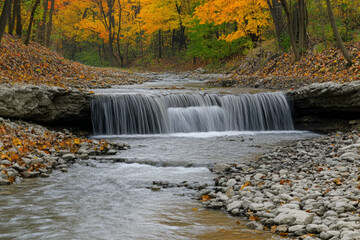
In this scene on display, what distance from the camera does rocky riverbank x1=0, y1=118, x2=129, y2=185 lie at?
7125 mm

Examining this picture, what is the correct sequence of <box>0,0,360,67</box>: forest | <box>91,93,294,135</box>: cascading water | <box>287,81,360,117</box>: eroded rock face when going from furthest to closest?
<box>0,0,360,67</box>: forest
<box>91,93,294,135</box>: cascading water
<box>287,81,360,117</box>: eroded rock face

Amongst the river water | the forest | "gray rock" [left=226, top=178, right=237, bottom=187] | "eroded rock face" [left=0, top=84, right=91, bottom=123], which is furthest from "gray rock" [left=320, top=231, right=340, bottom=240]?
the forest

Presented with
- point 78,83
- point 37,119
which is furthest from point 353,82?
point 78,83

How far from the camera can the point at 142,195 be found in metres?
6.29

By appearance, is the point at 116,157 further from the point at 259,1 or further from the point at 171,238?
the point at 259,1

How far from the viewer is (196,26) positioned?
31516 millimetres

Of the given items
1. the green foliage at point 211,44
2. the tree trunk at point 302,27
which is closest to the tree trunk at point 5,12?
the tree trunk at point 302,27

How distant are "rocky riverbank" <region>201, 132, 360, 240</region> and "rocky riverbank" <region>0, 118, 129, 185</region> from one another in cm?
348

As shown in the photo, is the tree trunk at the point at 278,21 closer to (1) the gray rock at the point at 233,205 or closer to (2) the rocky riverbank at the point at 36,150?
(2) the rocky riverbank at the point at 36,150

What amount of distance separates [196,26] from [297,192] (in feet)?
90.5

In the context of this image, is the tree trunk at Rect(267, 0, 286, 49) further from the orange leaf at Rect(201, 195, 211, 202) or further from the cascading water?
the orange leaf at Rect(201, 195, 211, 202)

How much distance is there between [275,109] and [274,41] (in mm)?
10577

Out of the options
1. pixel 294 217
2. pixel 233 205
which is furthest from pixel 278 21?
pixel 294 217

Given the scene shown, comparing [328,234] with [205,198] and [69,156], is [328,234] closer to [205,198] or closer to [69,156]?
[205,198]
